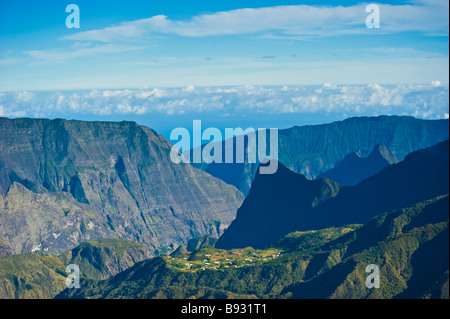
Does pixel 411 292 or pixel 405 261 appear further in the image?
pixel 405 261
